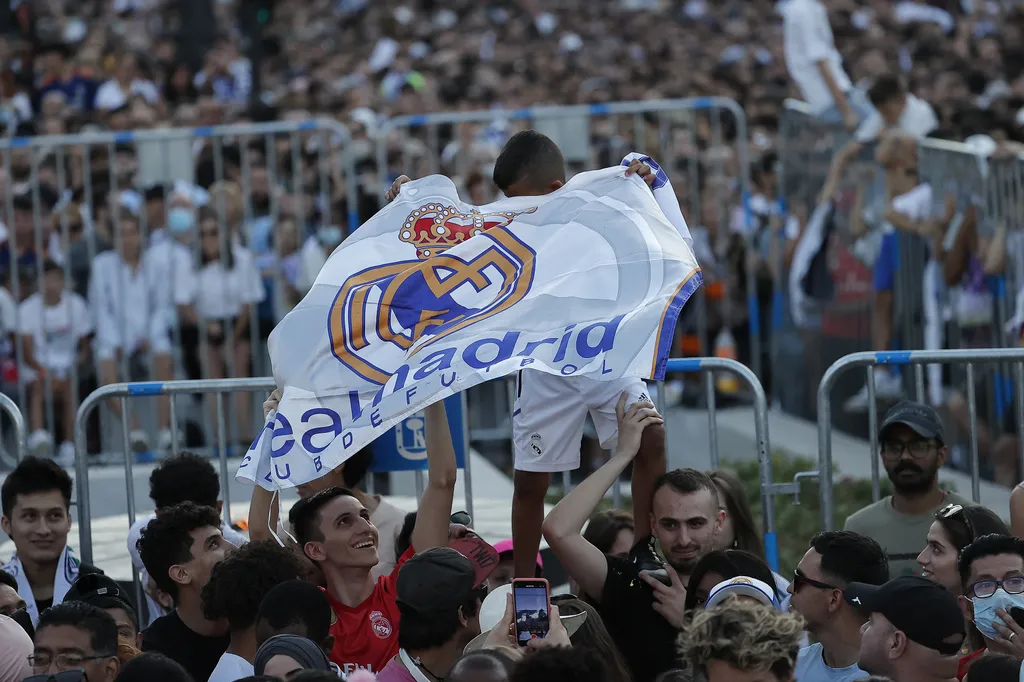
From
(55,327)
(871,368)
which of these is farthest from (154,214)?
(871,368)

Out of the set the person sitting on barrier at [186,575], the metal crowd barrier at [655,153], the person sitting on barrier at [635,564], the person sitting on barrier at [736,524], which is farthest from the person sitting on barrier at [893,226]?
the person sitting on barrier at [186,575]

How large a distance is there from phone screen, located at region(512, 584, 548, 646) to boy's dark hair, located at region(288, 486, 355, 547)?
126 cm

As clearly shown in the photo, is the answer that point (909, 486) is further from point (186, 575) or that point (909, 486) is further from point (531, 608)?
point (186, 575)

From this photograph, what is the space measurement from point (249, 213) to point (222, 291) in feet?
2.12

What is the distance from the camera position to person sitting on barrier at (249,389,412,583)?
6547 millimetres

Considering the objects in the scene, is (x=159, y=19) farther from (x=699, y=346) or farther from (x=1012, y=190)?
(x=1012, y=190)

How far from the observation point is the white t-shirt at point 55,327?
12.2 metres

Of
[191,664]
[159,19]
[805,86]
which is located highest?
[159,19]

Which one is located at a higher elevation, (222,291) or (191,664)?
(222,291)

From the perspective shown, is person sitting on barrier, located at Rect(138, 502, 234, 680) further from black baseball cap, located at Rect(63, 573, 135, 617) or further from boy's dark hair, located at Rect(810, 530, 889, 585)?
boy's dark hair, located at Rect(810, 530, 889, 585)

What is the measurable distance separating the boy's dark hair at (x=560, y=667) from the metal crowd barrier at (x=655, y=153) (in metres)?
8.59

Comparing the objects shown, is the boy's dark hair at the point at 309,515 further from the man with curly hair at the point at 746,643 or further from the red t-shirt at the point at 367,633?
the man with curly hair at the point at 746,643

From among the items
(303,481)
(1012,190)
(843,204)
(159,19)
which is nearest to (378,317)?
(303,481)

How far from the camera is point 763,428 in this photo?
7.29m
